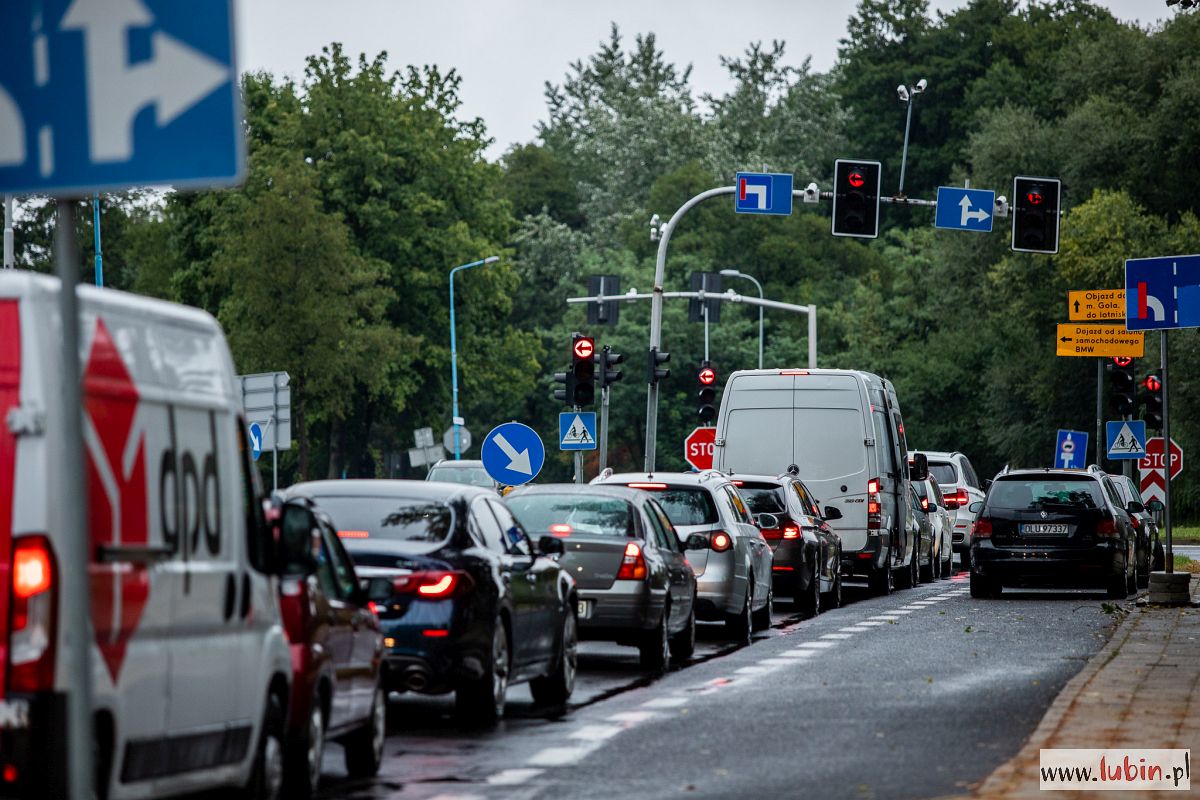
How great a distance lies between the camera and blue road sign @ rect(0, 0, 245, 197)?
6211 mm

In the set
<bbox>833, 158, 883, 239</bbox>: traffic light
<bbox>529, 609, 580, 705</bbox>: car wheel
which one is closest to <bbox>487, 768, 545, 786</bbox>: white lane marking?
<bbox>529, 609, 580, 705</bbox>: car wheel

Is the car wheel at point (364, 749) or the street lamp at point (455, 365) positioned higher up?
the street lamp at point (455, 365)

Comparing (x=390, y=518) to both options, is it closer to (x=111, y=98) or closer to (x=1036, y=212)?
(x=111, y=98)

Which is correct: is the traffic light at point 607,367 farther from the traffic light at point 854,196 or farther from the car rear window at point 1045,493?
the car rear window at point 1045,493

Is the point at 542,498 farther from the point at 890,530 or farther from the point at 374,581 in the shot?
the point at 890,530

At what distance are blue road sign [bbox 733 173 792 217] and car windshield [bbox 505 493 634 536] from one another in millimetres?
15699

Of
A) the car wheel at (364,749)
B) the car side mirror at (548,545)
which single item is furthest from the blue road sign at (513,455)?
the car wheel at (364,749)

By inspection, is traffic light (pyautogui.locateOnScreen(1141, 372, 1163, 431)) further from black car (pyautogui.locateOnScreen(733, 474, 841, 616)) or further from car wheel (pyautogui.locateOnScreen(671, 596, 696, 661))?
car wheel (pyautogui.locateOnScreen(671, 596, 696, 661))

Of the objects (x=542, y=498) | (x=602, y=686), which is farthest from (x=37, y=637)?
(x=542, y=498)

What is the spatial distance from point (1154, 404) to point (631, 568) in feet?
59.3

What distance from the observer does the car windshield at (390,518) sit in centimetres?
1401

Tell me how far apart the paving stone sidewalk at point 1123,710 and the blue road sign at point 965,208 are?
13274 mm

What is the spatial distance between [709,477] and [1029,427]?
48042mm

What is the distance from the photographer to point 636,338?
88.4 m
